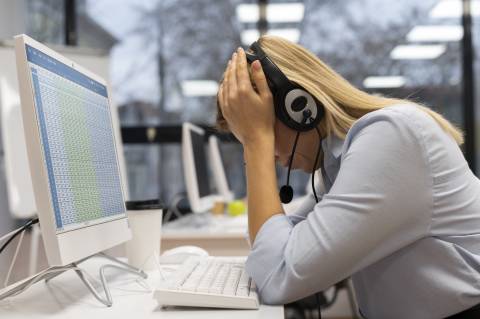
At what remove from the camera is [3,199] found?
114 inches

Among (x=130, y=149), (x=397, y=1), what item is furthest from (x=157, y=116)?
(x=397, y=1)

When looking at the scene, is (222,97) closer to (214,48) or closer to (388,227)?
(388,227)

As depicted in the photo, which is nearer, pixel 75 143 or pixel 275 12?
pixel 75 143

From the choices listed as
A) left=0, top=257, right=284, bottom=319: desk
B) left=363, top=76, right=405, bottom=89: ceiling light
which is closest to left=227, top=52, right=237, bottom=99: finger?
left=0, top=257, right=284, bottom=319: desk

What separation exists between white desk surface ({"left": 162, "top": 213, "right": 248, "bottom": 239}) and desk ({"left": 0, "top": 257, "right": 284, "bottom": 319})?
3.33ft

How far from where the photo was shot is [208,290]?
76 centimetres

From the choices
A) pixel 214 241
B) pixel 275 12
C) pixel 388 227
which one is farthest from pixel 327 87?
pixel 275 12

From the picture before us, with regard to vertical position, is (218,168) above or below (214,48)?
below

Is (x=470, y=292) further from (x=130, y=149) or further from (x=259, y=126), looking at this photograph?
(x=130, y=149)

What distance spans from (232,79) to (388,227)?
42 cm

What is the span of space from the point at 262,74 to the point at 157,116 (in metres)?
2.73

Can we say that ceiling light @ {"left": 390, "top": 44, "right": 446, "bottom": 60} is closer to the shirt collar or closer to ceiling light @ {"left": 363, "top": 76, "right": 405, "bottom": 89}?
ceiling light @ {"left": 363, "top": 76, "right": 405, "bottom": 89}

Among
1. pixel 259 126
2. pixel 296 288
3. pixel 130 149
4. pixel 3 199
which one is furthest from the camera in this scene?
pixel 130 149

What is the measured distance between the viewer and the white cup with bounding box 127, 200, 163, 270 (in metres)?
1.12
